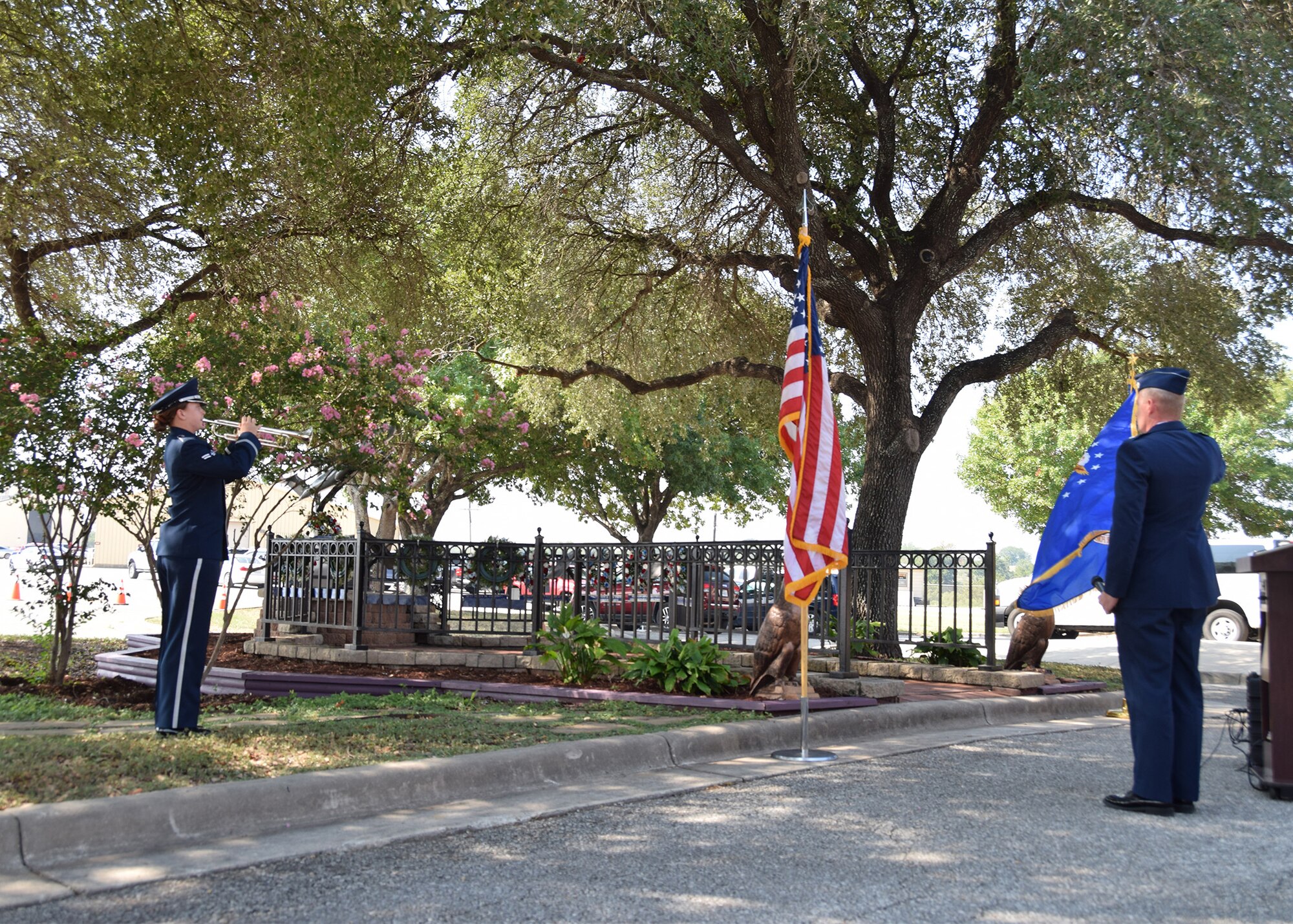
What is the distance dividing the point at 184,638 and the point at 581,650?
144 inches

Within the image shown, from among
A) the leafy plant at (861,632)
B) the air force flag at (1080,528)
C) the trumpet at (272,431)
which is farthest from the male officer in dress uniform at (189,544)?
the leafy plant at (861,632)

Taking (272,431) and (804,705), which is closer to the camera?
(804,705)

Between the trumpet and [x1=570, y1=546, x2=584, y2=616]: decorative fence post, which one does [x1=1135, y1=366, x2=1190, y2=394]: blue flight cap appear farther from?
[x1=570, y1=546, x2=584, y2=616]: decorative fence post

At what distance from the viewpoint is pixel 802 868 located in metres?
4.14

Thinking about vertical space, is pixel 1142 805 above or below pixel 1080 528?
below

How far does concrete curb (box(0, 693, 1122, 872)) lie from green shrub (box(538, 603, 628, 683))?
2.08 metres

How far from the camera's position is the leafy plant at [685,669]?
8.24 meters

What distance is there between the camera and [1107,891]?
386 centimetres

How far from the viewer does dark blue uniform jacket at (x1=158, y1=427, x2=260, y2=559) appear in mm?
6191

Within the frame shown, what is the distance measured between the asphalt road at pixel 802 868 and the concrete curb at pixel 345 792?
1.69 feet

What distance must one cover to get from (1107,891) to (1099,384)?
56.7ft

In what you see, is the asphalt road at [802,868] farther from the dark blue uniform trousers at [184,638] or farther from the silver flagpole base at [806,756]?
the dark blue uniform trousers at [184,638]

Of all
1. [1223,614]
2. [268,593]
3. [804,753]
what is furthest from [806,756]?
[1223,614]

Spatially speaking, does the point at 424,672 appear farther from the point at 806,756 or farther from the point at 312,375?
the point at 806,756
